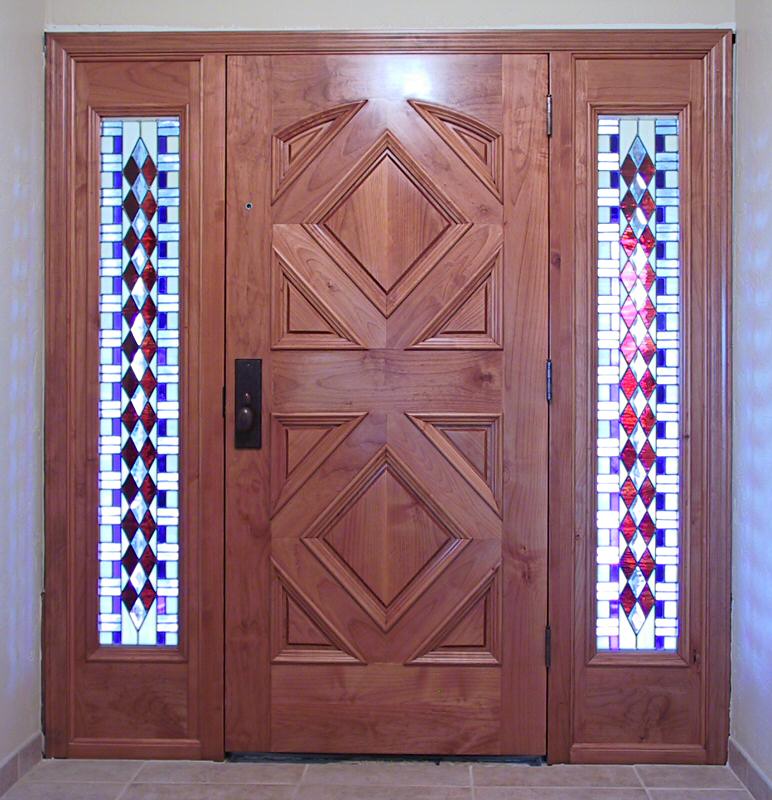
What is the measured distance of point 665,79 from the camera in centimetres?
273

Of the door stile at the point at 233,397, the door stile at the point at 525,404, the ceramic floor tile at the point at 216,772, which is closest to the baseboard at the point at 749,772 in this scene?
the door stile at the point at 525,404

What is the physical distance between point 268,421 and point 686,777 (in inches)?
58.9

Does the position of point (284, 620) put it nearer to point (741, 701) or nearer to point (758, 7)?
point (741, 701)

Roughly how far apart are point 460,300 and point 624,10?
0.92 metres

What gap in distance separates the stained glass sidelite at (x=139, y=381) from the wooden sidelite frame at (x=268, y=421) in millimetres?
40

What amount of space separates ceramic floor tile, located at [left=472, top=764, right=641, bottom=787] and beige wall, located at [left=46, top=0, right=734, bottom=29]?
2.06m

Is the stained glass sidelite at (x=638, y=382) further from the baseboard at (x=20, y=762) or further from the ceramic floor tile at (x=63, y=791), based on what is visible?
the baseboard at (x=20, y=762)

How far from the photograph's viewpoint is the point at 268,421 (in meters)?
2.77

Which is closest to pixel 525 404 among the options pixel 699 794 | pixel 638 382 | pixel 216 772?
pixel 638 382

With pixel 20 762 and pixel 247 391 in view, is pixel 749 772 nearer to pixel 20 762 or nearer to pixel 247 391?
pixel 247 391

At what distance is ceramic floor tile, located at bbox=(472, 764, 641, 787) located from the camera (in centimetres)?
261

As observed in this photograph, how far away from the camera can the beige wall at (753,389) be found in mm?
2504

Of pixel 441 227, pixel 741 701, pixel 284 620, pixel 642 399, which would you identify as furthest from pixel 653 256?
pixel 284 620

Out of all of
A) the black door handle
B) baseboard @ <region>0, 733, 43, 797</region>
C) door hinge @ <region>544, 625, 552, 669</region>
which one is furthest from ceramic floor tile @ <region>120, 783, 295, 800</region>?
the black door handle
